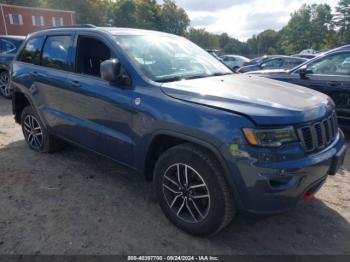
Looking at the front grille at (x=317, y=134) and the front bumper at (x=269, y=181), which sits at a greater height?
the front grille at (x=317, y=134)

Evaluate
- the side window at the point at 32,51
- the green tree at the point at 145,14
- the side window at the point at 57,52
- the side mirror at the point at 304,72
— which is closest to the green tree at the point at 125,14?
the green tree at the point at 145,14

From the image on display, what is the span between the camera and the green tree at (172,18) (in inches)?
2923

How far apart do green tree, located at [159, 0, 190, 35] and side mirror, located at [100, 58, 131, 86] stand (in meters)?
72.7

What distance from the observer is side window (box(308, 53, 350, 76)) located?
538 cm

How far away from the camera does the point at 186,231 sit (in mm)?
2893

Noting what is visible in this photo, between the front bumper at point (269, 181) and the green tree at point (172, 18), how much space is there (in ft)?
242

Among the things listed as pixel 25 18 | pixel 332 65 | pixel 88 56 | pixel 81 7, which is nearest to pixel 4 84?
pixel 88 56

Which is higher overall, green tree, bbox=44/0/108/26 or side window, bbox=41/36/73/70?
green tree, bbox=44/0/108/26

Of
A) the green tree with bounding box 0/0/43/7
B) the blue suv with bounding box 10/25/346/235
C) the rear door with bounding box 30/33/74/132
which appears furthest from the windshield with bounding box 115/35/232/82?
the green tree with bounding box 0/0/43/7

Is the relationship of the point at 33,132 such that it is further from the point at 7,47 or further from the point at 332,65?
the point at 7,47

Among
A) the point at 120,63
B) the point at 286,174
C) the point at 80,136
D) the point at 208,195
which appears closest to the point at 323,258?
the point at 286,174

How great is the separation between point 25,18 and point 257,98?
42.3 meters

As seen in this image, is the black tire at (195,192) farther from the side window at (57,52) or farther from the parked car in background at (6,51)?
the parked car in background at (6,51)

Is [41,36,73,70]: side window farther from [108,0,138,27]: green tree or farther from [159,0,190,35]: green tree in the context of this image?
[159,0,190,35]: green tree
